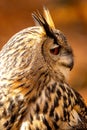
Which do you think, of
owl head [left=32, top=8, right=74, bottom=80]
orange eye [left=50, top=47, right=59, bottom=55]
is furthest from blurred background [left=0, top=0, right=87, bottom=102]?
orange eye [left=50, top=47, right=59, bottom=55]

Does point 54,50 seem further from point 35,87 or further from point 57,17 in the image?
point 57,17

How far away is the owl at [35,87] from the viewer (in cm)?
411

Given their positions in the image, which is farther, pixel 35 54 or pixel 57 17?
pixel 57 17

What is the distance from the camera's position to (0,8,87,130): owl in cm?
411

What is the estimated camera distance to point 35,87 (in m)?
4.18

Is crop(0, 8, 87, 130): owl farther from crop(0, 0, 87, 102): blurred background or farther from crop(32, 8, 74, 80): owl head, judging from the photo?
crop(0, 0, 87, 102): blurred background

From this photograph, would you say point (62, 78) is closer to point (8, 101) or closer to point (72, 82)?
point (8, 101)

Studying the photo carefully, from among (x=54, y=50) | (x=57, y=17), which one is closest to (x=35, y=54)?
(x=54, y=50)

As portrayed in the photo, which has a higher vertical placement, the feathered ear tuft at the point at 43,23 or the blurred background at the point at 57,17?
the blurred background at the point at 57,17

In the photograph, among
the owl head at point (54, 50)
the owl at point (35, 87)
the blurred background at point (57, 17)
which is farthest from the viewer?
the blurred background at point (57, 17)

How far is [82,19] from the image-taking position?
35.7 ft

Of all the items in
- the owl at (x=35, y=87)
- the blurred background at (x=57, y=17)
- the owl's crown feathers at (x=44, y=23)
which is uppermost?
the blurred background at (x=57, y=17)

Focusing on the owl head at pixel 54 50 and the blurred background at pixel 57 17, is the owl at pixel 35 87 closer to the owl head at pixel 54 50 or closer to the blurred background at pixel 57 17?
the owl head at pixel 54 50

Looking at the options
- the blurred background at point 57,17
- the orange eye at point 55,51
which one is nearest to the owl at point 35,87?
the orange eye at point 55,51
